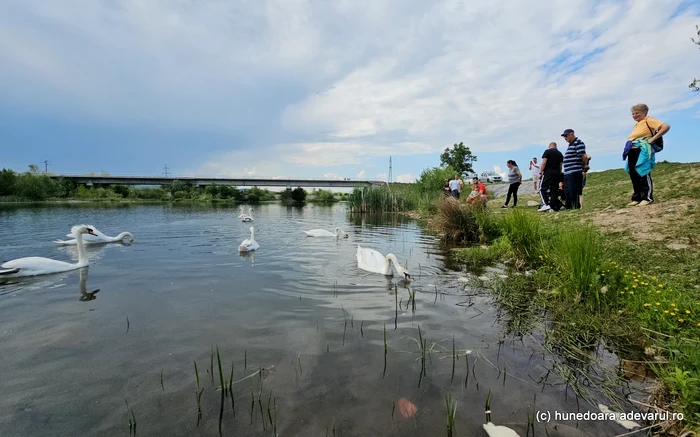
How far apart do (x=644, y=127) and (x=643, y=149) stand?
75 cm

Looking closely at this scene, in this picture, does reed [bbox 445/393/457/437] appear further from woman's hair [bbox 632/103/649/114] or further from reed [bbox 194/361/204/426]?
woman's hair [bbox 632/103/649/114]

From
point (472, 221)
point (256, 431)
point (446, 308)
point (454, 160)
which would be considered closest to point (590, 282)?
point (446, 308)

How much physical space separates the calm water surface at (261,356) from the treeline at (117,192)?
64.6m

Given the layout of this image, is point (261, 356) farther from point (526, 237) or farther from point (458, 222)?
point (458, 222)

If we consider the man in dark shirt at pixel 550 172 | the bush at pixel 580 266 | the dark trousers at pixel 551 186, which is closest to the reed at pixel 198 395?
the bush at pixel 580 266

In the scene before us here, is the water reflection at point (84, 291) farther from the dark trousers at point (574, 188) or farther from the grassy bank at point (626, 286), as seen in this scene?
the dark trousers at point (574, 188)

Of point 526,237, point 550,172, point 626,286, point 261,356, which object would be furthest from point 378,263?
point 550,172

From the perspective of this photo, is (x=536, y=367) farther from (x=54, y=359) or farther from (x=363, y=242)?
(x=363, y=242)

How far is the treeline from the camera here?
56281 mm

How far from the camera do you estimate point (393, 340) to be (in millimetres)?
4727

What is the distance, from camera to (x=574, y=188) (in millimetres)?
12008

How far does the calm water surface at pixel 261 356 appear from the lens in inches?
123

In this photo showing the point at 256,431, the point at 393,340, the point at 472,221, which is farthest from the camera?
the point at 472,221

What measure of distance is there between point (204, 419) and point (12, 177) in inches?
3094
